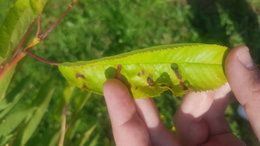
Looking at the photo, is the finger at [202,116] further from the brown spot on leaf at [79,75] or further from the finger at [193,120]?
the brown spot on leaf at [79,75]

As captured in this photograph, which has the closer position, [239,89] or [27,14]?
[27,14]

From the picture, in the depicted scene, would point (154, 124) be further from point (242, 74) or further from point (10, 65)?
point (10, 65)

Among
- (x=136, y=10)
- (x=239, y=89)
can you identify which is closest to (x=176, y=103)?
(x=136, y=10)

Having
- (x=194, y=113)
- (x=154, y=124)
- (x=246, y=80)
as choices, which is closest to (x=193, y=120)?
Answer: (x=194, y=113)

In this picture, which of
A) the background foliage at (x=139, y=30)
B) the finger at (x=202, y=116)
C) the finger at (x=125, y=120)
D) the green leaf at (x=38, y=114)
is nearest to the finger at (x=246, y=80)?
the finger at (x=125, y=120)

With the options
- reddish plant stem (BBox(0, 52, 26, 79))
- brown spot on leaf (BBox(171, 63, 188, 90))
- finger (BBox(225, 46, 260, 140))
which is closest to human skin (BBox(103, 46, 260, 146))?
finger (BBox(225, 46, 260, 140))

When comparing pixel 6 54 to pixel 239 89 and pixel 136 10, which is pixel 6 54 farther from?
pixel 136 10
